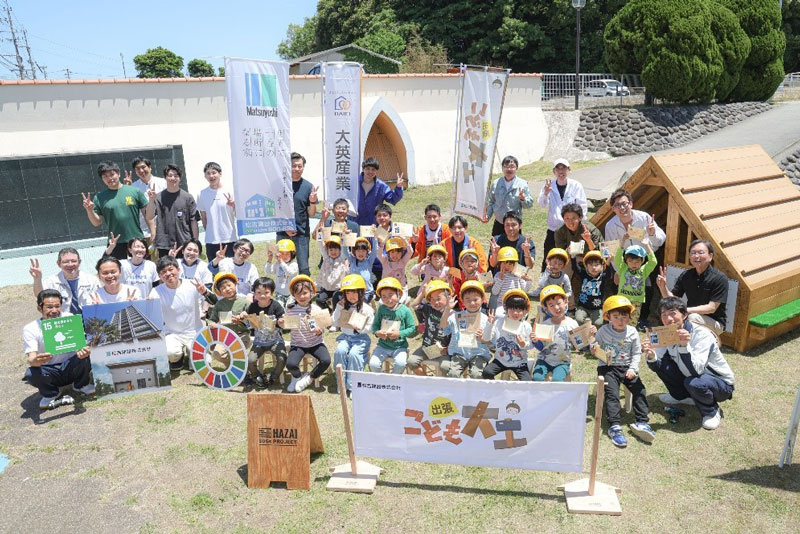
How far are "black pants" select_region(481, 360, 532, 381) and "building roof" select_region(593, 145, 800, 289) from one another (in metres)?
2.82

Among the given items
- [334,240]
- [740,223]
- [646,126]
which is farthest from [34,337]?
[646,126]

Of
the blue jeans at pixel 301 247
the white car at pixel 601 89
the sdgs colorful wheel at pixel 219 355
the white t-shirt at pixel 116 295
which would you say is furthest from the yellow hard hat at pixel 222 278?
the white car at pixel 601 89

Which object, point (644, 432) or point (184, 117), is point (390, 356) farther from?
point (184, 117)

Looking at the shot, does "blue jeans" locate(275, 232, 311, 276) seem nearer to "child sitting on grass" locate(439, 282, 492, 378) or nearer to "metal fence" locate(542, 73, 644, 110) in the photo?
"child sitting on grass" locate(439, 282, 492, 378)

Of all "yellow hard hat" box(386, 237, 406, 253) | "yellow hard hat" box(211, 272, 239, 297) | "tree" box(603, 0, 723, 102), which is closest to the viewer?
"yellow hard hat" box(211, 272, 239, 297)

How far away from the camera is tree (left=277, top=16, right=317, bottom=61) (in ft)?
185

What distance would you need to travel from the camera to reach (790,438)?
5027mm

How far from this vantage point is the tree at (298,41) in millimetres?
56469

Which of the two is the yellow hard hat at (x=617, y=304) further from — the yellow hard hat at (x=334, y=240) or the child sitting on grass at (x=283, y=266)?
the child sitting on grass at (x=283, y=266)

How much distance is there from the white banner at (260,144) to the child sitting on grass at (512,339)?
3656 mm

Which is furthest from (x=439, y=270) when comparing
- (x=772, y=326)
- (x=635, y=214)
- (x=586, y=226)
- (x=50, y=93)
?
(x=50, y=93)

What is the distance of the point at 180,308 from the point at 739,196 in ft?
23.4

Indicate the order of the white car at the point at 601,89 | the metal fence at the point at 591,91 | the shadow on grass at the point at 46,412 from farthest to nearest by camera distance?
1. the white car at the point at 601,89
2. the metal fence at the point at 591,91
3. the shadow on grass at the point at 46,412

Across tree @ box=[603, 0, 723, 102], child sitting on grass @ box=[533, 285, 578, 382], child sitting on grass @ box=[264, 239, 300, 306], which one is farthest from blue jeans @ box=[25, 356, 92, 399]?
tree @ box=[603, 0, 723, 102]
